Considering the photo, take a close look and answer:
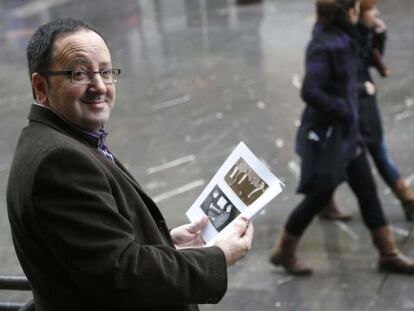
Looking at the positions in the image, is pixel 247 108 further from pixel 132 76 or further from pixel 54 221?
pixel 54 221

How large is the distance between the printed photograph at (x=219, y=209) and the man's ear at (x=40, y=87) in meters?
0.68

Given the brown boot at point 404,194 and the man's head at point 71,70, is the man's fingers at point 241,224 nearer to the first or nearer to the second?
the man's head at point 71,70

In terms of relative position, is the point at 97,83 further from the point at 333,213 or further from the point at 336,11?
the point at 333,213

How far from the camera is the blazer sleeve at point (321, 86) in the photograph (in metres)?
4.42

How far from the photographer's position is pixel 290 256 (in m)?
4.74

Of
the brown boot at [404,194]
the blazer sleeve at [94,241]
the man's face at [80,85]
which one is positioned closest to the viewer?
the blazer sleeve at [94,241]

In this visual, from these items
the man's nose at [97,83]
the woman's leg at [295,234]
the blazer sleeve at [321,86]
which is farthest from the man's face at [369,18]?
the man's nose at [97,83]

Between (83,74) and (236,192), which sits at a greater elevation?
(83,74)

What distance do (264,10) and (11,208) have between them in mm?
13129

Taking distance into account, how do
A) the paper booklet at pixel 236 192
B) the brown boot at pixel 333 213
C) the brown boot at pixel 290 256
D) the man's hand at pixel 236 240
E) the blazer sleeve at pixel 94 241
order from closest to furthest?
the blazer sleeve at pixel 94 241, the man's hand at pixel 236 240, the paper booklet at pixel 236 192, the brown boot at pixel 290 256, the brown boot at pixel 333 213

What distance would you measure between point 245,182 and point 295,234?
2611mm

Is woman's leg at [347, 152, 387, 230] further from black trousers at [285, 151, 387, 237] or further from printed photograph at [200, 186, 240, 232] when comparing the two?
printed photograph at [200, 186, 240, 232]

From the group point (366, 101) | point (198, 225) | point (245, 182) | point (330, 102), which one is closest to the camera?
point (245, 182)

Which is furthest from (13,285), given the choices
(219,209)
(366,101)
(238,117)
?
(238,117)
